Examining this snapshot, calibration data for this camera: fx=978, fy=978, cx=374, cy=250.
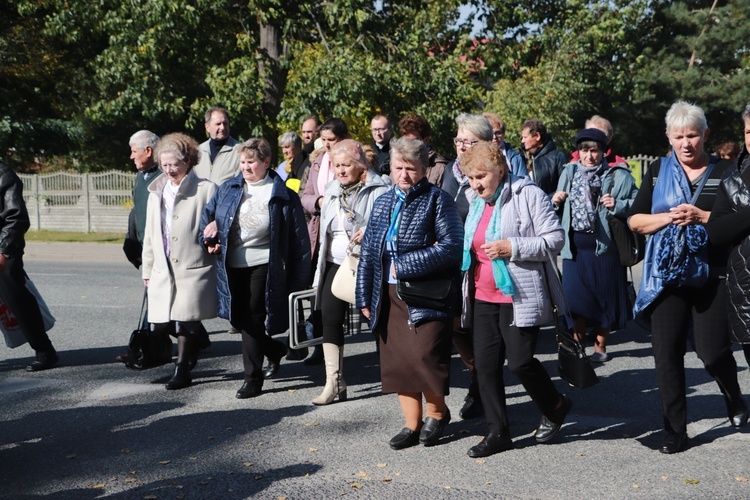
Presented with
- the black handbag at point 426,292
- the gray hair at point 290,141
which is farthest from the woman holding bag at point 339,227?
the gray hair at point 290,141

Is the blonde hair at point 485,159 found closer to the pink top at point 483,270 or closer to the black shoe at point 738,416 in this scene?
the pink top at point 483,270

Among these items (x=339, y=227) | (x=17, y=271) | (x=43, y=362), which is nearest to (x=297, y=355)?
(x=339, y=227)

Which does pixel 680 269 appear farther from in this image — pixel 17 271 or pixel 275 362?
pixel 17 271

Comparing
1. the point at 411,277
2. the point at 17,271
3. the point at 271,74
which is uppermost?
the point at 271,74

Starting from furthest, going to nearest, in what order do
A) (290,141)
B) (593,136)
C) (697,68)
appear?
(697,68), (290,141), (593,136)

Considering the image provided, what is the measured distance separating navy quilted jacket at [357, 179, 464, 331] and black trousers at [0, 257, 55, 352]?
3431mm

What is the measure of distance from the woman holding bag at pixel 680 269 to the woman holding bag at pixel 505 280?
0.53 meters

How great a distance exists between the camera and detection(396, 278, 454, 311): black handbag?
538 cm

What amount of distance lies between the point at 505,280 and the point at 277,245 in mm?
2099

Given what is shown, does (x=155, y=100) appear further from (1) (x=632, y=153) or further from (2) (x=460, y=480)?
(1) (x=632, y=153)

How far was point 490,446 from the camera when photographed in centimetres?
527

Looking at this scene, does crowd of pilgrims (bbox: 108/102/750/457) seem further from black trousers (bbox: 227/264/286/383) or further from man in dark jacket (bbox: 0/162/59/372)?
man in dark jacket (bbox: 0/162/59/372)

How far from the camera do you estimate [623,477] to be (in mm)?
4844

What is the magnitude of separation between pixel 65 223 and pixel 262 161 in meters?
22.1
